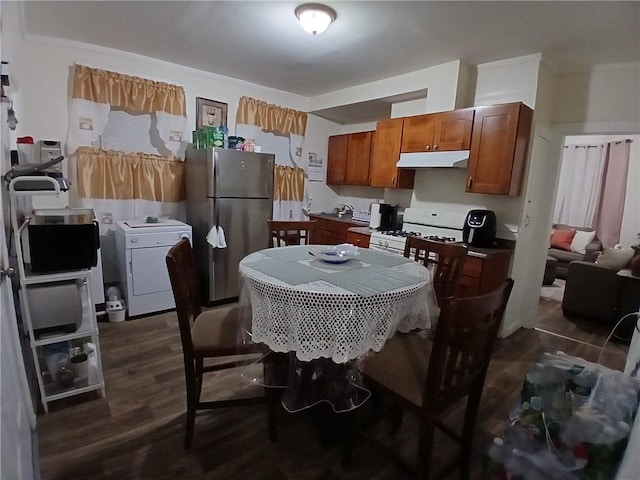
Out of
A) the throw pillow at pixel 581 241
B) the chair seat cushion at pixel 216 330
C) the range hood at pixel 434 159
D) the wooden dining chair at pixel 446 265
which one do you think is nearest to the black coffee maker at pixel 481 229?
the range hood at pixel 434 159

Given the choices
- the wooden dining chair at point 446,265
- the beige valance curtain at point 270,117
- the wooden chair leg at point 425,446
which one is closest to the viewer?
the wooden chair leg at point 425,446

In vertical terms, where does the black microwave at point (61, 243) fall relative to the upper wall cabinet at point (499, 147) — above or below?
below

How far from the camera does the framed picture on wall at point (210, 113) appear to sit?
356 cm

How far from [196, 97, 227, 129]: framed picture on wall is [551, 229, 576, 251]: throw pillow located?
5.48 metres

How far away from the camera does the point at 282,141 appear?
4.20 metres

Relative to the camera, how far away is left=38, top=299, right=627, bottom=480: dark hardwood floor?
1.50 metres

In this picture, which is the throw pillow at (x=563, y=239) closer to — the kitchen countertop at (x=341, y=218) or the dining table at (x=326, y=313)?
the kitchen countertop at (x=341, y=218)

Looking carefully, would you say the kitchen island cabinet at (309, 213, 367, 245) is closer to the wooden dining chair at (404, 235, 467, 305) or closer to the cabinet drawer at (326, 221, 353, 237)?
the cabinet drawer at (326, 221, 353, 237)

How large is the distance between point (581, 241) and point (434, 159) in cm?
394

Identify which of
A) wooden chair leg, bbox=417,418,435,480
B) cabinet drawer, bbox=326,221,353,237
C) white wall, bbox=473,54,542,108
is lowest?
wooden chair leg, bbox=417,418,435,480

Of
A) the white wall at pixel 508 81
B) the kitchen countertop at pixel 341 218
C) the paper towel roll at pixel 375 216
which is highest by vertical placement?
the white wall at pixel 508 81

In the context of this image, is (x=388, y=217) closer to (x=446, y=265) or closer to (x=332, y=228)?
(x=332, y=228)

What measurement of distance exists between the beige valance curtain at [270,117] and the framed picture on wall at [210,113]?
0.17m

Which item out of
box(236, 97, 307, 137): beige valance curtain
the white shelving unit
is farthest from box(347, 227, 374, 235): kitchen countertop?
the white shelving unit
